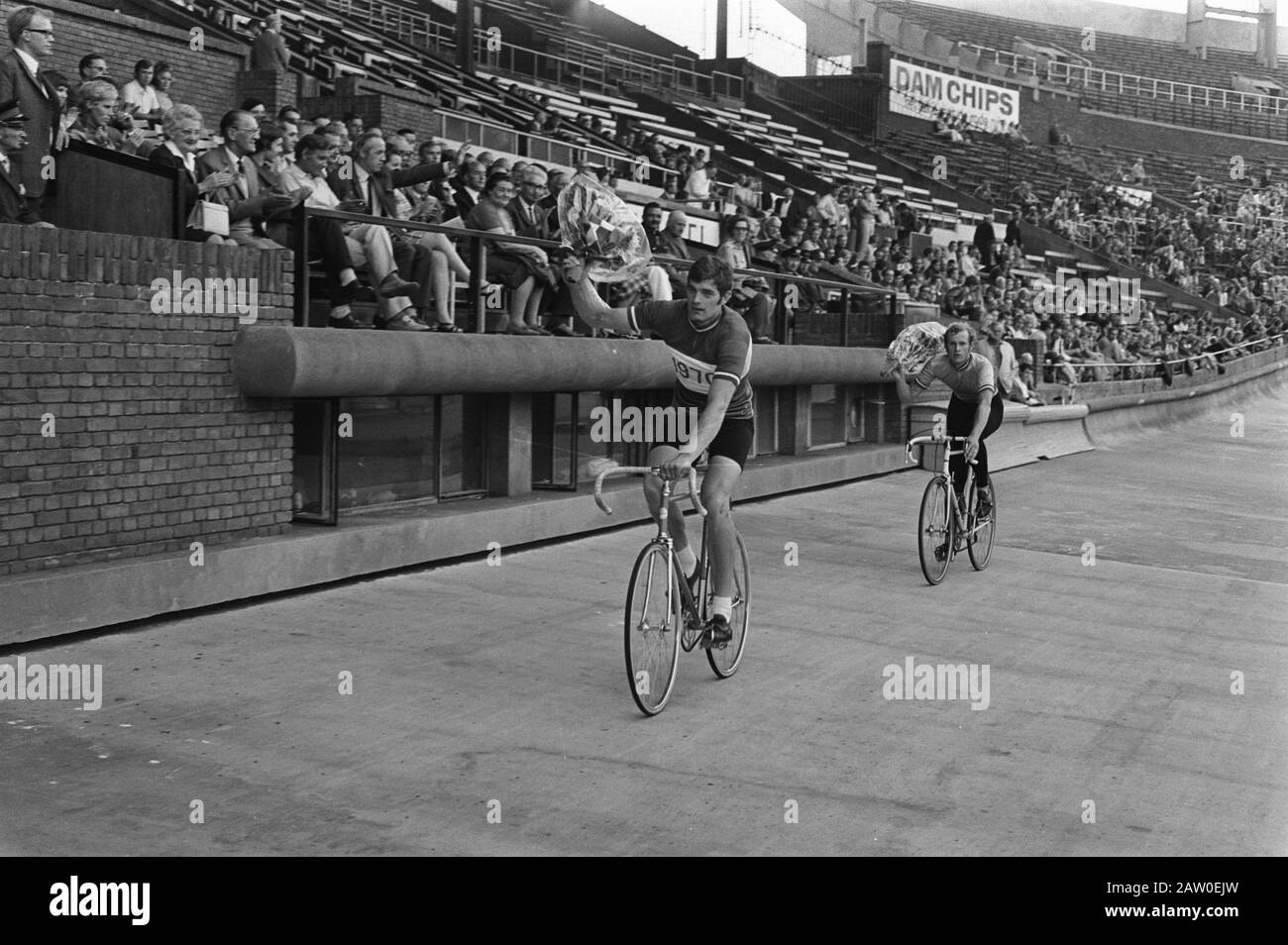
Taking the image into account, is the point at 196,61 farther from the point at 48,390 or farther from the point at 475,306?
the point at 48,390

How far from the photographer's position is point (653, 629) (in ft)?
22.7

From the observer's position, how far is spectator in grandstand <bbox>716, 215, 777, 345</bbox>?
15266 mm

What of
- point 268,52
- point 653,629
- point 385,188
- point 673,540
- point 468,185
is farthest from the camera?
point 268,52

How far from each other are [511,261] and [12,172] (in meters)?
4.23

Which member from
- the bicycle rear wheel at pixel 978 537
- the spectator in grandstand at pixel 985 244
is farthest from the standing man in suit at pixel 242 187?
the spectator in grandstand at pixel 985 244

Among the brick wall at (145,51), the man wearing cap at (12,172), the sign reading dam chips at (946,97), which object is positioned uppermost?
the sign reading dam chips at (946,97)

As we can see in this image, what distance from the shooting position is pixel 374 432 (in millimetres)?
10414

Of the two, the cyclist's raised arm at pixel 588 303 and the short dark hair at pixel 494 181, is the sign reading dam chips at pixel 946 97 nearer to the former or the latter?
the short dark hair at pixel 494 181

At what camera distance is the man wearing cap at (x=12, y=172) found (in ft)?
25.5

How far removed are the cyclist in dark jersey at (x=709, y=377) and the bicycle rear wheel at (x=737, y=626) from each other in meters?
0.27

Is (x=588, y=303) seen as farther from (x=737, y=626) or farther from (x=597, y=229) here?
(x=737, y=626)

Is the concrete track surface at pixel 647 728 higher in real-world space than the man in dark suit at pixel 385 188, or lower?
lower

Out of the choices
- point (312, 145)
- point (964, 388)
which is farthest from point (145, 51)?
point (964, 388)

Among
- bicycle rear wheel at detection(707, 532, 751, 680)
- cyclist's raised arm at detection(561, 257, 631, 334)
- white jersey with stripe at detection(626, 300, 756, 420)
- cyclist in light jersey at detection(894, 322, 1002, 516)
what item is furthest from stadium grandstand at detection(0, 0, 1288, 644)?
cyclist in light jersey at detection(894, 322, 1002, 516)
